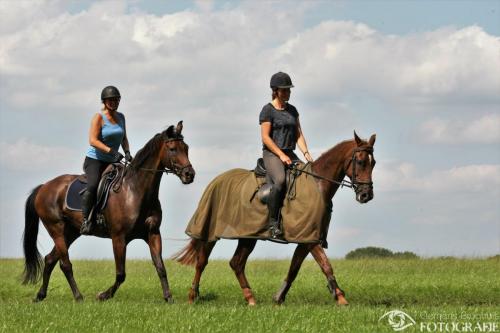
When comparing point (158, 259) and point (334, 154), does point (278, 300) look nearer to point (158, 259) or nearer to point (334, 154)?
point (158, 259)

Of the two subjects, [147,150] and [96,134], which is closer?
[147,150]

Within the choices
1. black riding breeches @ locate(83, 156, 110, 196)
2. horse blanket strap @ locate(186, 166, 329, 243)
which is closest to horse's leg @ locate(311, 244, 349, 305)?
horse blanket strap @ locate(186, 166, 329, 243)

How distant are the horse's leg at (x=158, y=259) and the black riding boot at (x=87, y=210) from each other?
1454 millimetres

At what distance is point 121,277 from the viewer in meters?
15.2

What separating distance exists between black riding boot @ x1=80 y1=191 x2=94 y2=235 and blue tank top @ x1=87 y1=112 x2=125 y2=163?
738mm

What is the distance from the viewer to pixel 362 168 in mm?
13930

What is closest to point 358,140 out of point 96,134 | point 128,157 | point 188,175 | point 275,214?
point 275,214

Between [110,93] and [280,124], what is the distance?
11.3 feet

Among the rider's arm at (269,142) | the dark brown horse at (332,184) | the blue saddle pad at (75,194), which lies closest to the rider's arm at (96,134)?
the blue saddle pad at (75,194)

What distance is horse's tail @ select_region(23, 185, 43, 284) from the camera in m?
18.1

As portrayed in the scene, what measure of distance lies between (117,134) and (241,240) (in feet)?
10.3

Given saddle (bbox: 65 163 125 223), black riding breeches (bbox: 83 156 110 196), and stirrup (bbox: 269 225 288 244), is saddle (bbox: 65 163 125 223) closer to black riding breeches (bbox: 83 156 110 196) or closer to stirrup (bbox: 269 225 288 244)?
black riding breeches (bbox: 83 156 110 196)

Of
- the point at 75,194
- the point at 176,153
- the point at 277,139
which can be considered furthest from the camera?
the point at 75,194

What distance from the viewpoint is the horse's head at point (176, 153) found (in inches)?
571
